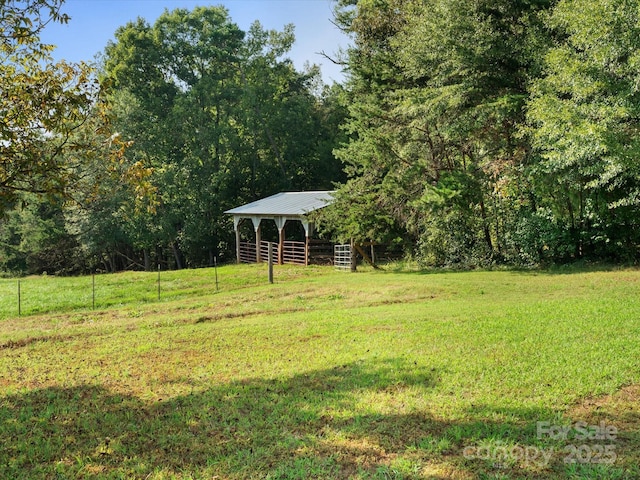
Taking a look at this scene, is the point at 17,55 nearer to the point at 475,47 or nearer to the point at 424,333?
the point at 424,333

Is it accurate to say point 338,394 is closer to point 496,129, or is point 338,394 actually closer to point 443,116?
point 443,116

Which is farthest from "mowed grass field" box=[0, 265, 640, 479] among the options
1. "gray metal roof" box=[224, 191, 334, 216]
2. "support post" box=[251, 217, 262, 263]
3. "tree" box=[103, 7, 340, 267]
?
"tree" box=[103, 7, 340, 267]

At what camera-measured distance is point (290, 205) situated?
2523 centimetres

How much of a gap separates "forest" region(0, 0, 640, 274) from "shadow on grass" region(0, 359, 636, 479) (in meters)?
2.66

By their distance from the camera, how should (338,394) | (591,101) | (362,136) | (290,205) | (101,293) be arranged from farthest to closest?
1. (290,205)
2. (362,136)
3. (101,293)
4. (591,101)
5. (338,394)

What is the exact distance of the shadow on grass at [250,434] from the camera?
3.82 metres

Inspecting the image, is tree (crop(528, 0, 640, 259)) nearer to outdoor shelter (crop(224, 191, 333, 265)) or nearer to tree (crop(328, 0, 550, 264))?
tree (crop(328, 0, 550, 264))

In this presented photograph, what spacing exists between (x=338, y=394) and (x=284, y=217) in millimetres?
18986

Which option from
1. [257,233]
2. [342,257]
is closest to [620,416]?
[342,257]

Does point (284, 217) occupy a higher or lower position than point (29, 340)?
higher

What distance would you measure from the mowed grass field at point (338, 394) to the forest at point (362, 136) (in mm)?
2505

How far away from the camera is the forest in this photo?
259 inches

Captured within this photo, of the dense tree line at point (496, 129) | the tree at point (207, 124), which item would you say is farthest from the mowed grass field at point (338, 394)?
the tree at point (207, 124)

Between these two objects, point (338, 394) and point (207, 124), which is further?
point (207, 124)
